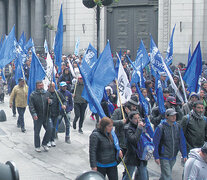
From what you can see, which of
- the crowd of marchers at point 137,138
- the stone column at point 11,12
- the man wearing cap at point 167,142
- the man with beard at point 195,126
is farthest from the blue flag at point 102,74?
the stone column at point 11,12

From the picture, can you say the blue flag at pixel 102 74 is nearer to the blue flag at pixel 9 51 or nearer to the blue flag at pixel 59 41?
the blue flag at pixel 59 41

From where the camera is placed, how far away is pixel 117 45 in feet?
91.9

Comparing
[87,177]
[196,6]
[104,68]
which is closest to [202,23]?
[196,6]

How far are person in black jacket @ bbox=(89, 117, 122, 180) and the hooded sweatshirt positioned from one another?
1475 mm

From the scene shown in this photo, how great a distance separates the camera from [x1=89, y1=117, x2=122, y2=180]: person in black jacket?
5.92m

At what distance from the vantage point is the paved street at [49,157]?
8.02 meters

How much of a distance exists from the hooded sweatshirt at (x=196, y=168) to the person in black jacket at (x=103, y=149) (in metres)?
A: 1.48

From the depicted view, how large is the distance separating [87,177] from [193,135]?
16.8 ft

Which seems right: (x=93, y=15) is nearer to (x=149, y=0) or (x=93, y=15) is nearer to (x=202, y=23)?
(x=149, y=0)

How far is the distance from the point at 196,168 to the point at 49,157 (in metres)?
5.12

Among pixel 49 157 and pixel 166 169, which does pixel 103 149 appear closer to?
pixel 166 169

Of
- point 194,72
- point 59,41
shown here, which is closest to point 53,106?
point 59,41

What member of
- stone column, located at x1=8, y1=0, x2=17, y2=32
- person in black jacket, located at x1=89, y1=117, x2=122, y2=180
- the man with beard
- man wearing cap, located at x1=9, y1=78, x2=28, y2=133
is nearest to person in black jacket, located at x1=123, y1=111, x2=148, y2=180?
person in black jacket, located at x1=89, y1=117, x2=122, y2=180

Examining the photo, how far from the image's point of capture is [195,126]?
7047mm
